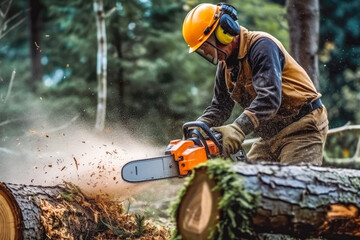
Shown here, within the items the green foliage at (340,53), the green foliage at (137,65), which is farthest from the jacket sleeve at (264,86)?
the green foliage at (340,53)

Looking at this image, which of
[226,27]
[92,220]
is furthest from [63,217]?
[226,27]

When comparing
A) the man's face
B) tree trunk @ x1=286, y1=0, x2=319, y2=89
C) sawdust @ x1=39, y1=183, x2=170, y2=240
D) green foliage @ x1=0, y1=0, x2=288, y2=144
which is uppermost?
green foliage @ x1=0, y1=0, x2=288, y2=144

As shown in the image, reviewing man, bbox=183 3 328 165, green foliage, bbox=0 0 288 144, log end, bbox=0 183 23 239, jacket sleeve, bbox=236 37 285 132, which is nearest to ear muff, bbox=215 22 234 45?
man, bbox=183 3 328 165

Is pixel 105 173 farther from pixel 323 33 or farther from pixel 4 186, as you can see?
pixel 323 33

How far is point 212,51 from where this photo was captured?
3645mm

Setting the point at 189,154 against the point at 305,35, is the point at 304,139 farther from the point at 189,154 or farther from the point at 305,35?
the point at 305,35

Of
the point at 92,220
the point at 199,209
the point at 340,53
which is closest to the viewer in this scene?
the point at 199,209

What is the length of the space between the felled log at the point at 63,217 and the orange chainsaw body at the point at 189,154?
871 mm

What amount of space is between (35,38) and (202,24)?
35.6 ft

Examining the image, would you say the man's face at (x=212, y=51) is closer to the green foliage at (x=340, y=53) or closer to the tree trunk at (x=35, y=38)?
the green foliage at (x=340, y=53)

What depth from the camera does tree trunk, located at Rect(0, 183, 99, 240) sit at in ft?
10.4

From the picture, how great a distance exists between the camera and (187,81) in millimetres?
10945

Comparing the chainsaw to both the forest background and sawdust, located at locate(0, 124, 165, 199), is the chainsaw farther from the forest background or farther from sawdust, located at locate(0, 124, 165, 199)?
the forest background

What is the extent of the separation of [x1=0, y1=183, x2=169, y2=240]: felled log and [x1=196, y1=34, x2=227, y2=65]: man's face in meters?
1.41
